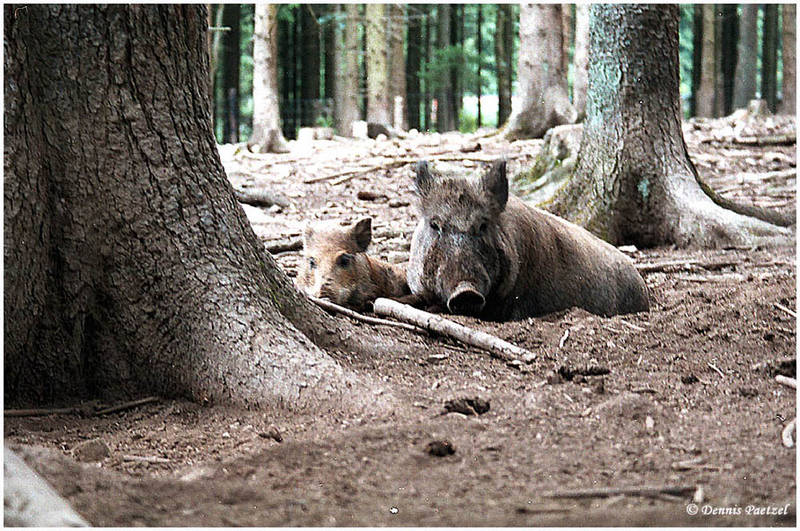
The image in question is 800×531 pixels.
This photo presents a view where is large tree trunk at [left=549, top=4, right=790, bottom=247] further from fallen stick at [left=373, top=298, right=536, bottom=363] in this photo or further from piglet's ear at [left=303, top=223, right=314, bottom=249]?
fallen stick at [left=373, top=298, right=536, bottom=363]

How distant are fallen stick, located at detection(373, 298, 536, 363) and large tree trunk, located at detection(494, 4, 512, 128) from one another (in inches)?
1047

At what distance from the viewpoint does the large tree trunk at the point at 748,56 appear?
27.7 meters

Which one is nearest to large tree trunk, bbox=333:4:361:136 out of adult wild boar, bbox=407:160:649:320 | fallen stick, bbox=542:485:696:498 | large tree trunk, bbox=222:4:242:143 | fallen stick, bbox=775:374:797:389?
large tree trunk, bbox=222:4:242:143

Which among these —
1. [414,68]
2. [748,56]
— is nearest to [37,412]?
[748,56]

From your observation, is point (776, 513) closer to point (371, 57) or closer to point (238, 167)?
point (238, 167)

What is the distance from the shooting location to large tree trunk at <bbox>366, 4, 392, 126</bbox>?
74.7ft

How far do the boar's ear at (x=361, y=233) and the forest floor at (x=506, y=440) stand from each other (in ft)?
5.14

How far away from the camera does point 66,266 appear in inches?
181

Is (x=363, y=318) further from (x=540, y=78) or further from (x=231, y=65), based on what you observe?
(x=231, y=65)

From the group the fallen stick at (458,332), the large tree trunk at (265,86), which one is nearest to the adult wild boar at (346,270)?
the fallen stick at (458,332)

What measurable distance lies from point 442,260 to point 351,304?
84 centimetres

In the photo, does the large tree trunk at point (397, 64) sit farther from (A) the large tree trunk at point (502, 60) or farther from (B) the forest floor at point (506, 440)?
(B) the forest floor at point (506, 440)

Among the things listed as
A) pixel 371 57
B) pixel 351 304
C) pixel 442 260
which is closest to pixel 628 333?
pixel 442 260

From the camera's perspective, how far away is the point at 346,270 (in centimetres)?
680
